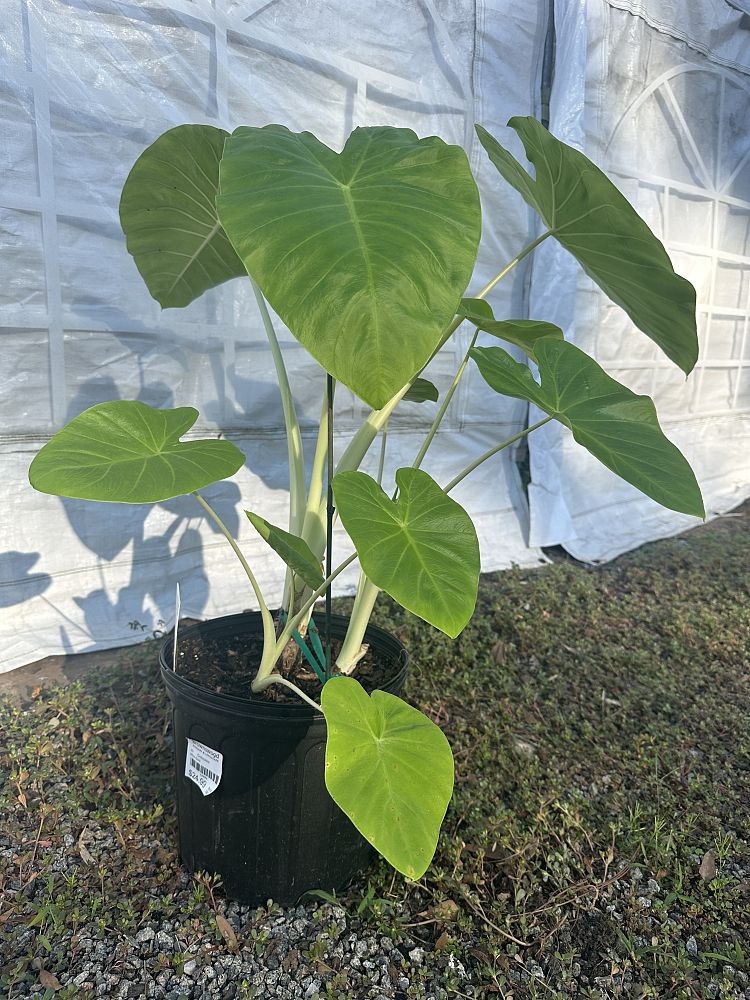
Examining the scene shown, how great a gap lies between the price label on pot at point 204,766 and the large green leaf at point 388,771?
0.32 metres

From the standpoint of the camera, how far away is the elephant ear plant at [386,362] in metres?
0.76

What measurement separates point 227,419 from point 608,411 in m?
1.39

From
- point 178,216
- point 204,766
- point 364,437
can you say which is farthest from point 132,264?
point 204,766

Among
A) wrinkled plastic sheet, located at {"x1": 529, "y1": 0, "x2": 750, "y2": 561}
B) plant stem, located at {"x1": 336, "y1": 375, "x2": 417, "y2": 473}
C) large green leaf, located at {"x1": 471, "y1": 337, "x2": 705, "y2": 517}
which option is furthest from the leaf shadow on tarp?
wrinkled plastic sheet, located at {"x1": 529, "y1": 0, "x2": 750, "y2": 561}

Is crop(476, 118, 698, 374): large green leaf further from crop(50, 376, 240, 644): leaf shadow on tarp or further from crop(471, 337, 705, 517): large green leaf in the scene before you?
crop(50, 376, 240, 644): leaf shadow on tarp

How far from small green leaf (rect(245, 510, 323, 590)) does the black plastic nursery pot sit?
199mm

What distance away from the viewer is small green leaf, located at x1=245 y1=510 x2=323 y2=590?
38.8 inches

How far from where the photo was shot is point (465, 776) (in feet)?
4.83

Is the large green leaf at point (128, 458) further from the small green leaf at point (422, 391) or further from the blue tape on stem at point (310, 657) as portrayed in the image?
the small green leaf at point (422, 391)

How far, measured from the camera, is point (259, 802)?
1110 mm

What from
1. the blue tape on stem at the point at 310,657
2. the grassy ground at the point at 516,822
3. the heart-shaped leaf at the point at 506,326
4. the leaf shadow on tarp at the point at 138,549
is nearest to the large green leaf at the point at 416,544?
the heart-shaped leaf at the point at 506,326

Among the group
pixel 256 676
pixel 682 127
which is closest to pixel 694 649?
pixel 256 676

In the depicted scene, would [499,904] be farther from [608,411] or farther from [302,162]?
[302,162]

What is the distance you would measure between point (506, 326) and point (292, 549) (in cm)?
45
